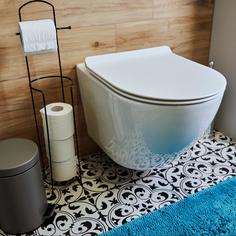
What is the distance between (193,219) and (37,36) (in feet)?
2.73

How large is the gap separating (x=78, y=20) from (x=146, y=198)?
75 centimetres

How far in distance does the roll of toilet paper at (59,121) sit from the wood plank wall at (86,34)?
13cm

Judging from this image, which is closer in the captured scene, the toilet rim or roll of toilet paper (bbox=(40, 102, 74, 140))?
the toilet rim

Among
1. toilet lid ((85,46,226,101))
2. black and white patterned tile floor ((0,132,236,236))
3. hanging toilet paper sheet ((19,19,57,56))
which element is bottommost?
black and white patterned tile floor ((0,132,236,236))

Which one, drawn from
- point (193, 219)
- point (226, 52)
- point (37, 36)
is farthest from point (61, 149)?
point (226, 52)

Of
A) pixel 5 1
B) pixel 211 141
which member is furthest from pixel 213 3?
pixel 5 1

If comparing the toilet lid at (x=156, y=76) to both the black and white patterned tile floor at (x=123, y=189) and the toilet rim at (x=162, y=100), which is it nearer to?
the toilet rim at (x=162, y=100)

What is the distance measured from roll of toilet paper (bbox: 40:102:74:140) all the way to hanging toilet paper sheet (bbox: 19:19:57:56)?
224 millimetres

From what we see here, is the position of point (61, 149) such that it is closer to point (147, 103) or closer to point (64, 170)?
point (64, 170)

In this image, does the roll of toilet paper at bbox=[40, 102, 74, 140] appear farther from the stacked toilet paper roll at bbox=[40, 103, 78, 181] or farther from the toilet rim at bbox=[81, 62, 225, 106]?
the toilet rim at bbox=[81, 62, 225, 106]

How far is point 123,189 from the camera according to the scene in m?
1.27

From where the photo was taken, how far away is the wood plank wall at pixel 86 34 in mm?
1149

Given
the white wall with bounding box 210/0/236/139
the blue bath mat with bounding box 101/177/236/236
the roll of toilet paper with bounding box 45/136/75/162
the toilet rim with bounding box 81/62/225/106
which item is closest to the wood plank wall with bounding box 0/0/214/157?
the white wall with bounding box 210/0/236/139

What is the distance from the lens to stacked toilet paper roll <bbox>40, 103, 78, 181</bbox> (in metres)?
1.13
